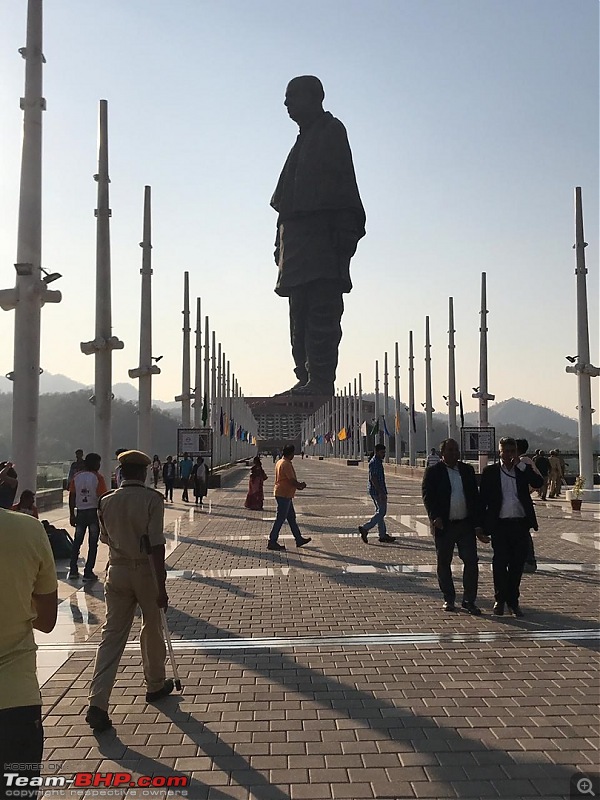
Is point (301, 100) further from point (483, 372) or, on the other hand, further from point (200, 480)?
point (200, 480)

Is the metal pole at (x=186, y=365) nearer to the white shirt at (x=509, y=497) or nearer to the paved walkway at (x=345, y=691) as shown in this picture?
the paved walkway at (x=345, y=691)

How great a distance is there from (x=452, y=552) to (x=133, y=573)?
3.74 metres

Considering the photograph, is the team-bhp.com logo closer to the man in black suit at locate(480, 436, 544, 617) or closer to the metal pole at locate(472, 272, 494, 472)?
the man in black suit at locate(480, 436, 544, 617)

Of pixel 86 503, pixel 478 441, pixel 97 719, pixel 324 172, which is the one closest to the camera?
pixel 97 719

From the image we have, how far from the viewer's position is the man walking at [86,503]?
9664mm

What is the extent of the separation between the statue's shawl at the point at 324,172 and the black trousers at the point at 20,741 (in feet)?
390

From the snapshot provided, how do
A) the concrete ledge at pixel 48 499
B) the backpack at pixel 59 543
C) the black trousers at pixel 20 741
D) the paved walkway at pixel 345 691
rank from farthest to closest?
the concrete ledge at pixel 48 499 → the backpack at pixel 59 543 → the paved walkway at pixel 345 691 → the black trousers at pixel 20 741

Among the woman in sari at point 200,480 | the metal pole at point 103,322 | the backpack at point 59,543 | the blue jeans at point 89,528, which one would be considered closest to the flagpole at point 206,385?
the woman in sari at point 200,480

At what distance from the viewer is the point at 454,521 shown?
7613 mm

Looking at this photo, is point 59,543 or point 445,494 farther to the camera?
point 59,543

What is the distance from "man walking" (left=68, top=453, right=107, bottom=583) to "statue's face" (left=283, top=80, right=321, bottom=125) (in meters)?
118

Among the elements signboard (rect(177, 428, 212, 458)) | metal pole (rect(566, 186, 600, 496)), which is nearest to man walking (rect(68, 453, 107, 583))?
signboard (rect(177, 428, 212, 458))

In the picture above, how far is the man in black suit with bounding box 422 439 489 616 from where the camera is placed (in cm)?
755

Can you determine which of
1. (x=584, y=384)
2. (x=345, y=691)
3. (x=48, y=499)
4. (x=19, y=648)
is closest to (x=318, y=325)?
(x=584, y=384)
